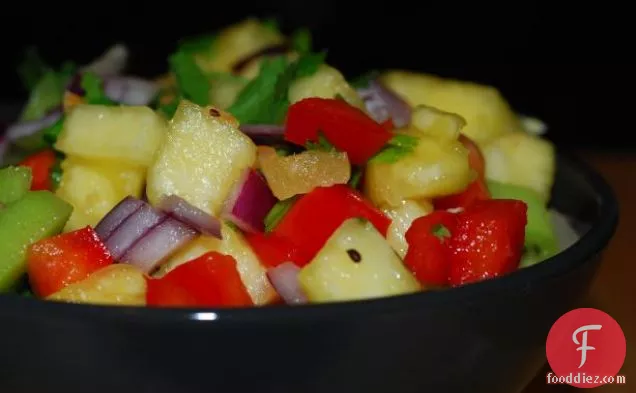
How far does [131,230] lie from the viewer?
38.3 inches

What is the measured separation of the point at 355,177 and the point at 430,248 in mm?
147

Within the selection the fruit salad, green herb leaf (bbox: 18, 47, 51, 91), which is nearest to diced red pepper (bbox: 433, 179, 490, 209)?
the fruit salad

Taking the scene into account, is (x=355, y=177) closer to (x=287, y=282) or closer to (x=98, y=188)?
(x=287, y=282)

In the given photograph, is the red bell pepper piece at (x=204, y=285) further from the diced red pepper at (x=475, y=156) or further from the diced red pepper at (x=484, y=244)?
the diced red pepper at (x=475, y=156)

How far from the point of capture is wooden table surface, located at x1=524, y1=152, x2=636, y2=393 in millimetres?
1205

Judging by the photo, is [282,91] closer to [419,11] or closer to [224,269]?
[224,269]

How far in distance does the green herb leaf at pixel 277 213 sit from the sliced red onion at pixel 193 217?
64mm

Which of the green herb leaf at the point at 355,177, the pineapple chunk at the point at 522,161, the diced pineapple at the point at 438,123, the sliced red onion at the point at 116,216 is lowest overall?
the pineapple chunk at the point at 522,161

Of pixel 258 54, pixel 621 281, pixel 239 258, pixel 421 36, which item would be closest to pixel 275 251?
pixel 239 258

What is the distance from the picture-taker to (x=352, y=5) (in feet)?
10.3

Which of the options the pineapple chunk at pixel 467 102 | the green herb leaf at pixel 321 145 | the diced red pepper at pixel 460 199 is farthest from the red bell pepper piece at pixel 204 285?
the pineapple chunk at pixel 467 102

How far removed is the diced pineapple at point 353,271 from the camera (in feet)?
2.87

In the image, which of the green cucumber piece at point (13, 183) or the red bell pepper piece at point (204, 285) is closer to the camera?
the red bell pepper piece at point (204, 285)

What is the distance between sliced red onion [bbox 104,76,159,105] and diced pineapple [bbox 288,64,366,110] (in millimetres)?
271
